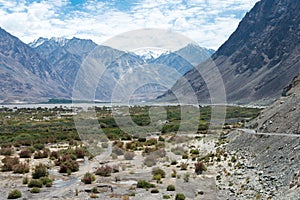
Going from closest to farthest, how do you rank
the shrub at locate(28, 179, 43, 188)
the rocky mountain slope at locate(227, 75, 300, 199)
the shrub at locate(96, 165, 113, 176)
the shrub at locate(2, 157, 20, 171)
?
the rocky mountain slope at locate(227, 75, 300, 199)
the shrub at locate(28, 179, 43, 188)
the shrub at locate(96, 165, 113, 176)
the shrub at locate(2, 157, 20, 171)

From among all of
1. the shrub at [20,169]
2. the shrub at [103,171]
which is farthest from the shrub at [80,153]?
the shrub at [103,171]

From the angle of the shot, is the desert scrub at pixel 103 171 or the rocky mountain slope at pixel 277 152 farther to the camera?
the desert scrub at pixel 103 171

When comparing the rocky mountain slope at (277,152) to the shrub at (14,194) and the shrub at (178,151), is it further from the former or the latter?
the shrub at (14,194)

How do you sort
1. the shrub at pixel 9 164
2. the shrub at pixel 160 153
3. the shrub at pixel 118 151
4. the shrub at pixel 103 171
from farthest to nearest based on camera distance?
the shrub at pixel 118 151
the shrub at pixel 160 153
the shrub at pixel 9 164
the shrub at pixel 103 171

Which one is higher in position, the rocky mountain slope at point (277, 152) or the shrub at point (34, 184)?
the rocky mountain slope at point (277, 152)

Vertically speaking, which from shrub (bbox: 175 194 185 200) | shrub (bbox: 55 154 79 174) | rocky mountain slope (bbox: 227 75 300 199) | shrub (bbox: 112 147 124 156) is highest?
rocky mountain slope (bbox: 227 75 300 199)

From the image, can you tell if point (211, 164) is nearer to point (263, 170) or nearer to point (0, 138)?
Answer: point (263, 170)

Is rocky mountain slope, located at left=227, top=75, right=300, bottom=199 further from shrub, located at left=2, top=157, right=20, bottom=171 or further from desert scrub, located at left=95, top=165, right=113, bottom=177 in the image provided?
Answer: shrub, located at left=2, top=157, right=20, bottom=171

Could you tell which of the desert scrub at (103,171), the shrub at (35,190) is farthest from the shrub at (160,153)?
the shrub at (35,190)

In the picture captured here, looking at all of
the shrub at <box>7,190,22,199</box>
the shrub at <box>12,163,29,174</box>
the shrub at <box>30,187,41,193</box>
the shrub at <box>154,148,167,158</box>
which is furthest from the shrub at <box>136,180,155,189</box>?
the shrub at <box>154,148,167,158</box>

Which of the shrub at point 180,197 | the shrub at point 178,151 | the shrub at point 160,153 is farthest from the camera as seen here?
the shrub at point 178,151

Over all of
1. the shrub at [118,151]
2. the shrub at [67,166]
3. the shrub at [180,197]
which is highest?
the shrub at [180,197]

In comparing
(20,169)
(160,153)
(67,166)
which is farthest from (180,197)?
(160,153)
